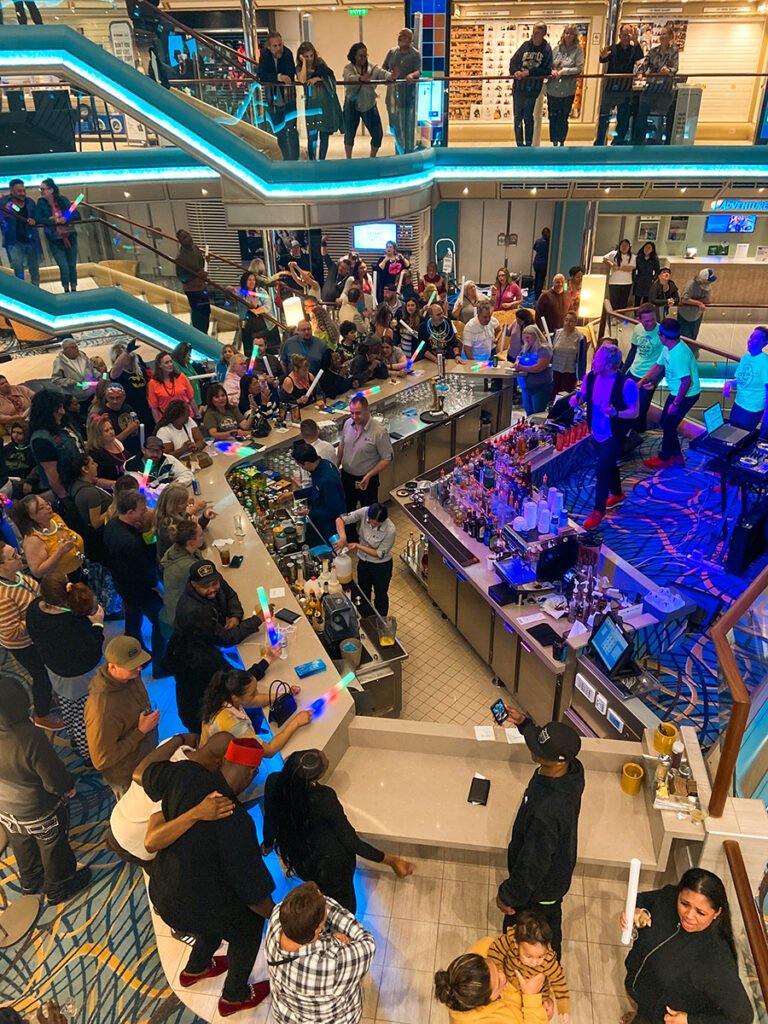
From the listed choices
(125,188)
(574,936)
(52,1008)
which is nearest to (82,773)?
(52,1008)

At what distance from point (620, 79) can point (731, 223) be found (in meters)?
5.19

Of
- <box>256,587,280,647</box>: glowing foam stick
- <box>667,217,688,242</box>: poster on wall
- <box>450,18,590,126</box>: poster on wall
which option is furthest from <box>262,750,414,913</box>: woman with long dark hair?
<box>667,217,688,242</box>: poster on wall

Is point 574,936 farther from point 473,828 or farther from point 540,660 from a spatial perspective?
point 540,660

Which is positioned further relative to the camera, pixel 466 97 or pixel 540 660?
pixel 466 97

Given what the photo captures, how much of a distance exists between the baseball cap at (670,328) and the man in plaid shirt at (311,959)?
6515 millimetres

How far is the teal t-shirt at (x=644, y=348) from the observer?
27.0ft

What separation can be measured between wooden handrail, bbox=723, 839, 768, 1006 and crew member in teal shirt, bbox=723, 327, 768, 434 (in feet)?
17.4

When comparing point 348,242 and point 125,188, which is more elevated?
point 125,188

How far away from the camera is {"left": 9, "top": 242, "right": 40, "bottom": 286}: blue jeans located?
361 inches

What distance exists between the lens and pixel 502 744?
394 centimetres

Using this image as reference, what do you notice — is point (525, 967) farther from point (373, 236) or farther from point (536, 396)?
point (373, 236)

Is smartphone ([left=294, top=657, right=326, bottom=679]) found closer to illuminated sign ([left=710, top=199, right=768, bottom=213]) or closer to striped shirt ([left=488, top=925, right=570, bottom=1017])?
striped shirt ([left=488, top=925, right=570, bottom=1017])

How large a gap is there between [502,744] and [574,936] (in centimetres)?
95

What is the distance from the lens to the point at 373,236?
14.3 metres
